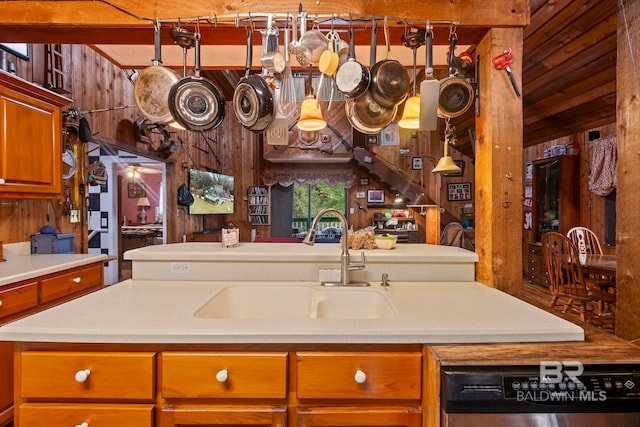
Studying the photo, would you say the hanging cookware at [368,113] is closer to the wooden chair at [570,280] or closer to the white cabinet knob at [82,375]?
the white cabinet knob at [82,375]

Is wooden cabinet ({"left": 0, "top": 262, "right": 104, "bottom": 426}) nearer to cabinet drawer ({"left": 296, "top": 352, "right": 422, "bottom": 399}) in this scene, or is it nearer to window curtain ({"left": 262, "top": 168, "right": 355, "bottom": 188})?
cabinet drawer ({"left": 296, "top": 352, "right": 422, "bottom": 399})

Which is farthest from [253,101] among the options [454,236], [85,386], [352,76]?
[454,236]

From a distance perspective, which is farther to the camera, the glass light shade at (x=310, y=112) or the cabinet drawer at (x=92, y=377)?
the glass light shade at (x=310, y=112)

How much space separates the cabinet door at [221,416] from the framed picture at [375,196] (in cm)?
723

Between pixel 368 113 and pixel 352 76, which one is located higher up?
pixel 352 76

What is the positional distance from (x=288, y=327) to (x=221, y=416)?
366 mm

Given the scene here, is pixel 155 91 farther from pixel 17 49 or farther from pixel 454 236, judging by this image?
pixel 454 236

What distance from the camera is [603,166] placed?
454 centimetres

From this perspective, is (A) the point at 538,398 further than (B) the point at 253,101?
No

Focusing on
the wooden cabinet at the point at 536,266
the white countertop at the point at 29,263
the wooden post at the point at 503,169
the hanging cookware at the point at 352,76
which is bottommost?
the wooden cabinet at the point at 536,266

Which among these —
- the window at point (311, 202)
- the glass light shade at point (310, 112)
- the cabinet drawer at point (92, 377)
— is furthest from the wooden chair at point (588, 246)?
the window at point (311, 202)

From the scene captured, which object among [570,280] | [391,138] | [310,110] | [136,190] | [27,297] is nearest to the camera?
[27,297]

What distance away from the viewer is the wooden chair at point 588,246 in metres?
3.40

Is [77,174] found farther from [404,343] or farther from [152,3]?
[404,343]
